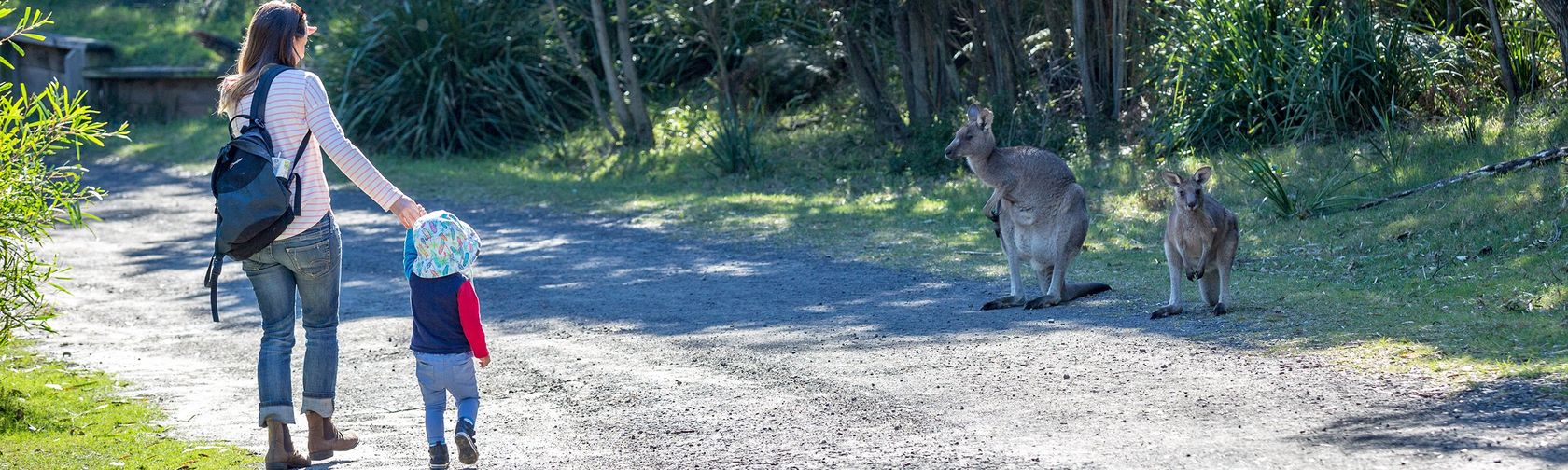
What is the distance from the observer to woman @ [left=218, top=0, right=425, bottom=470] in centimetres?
510

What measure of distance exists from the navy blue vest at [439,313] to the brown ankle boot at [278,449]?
2.24ft

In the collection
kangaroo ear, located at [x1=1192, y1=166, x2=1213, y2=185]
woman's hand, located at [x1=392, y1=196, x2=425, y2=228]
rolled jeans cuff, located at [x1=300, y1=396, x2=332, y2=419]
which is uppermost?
woman's hand, located at [x1=392, y1=196, x2=425, y2=228]

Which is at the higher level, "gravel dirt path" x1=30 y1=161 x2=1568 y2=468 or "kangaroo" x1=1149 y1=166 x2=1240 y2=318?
"kangaroo" x1=1149 y1=166 x2=1240 y2=318

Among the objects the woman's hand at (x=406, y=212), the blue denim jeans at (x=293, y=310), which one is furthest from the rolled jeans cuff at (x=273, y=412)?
the woman's hand at (x=406, y=212)

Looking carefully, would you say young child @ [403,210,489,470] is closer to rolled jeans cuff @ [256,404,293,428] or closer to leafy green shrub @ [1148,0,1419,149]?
rolled jeans cuff @ [256,404,293,428]

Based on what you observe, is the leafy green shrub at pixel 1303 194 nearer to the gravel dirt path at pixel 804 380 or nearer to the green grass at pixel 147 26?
the gravel dirt path at pixel 804 380

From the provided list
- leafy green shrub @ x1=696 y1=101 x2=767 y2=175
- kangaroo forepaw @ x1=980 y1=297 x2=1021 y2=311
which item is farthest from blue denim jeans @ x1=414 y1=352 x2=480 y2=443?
leafy green shrub @ x1=696 y1=101 x2=767 y2=175

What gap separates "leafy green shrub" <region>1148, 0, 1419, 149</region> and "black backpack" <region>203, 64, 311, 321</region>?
10.1 m

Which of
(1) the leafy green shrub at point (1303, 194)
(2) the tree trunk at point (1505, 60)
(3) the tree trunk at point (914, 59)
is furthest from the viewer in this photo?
(3) the tree trunk at point (914, 59)

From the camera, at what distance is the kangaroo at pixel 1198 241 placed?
24.3ft

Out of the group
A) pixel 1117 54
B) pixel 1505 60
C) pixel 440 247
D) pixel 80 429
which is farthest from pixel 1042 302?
pixel 1117 54

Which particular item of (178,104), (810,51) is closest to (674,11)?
(810,51)

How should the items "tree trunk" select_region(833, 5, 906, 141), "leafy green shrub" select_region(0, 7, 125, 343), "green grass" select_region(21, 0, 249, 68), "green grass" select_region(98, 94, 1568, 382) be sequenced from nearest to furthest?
1. "leafy green shrub" select_region(0, 7, 125, 343)
2. "green grass" select_region(98, 94, 1568, 382)
3. "tree trunk" select_region(833, 5, 906, 141)
4. "green grass" select_region(21, 0, 249, 68)

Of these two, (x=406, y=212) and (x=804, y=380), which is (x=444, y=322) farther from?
(x=804, y=380)
